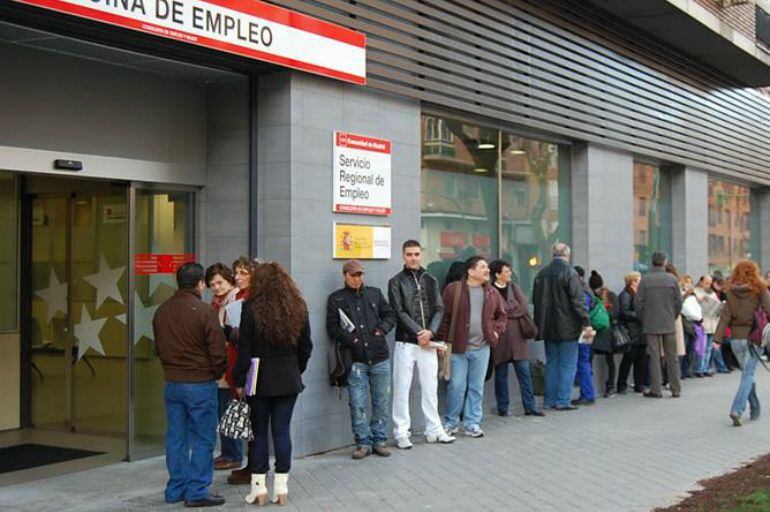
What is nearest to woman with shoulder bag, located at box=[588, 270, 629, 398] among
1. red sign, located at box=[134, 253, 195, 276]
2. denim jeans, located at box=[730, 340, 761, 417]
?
denim jeans, located at box=[730, 340, 761, 417]

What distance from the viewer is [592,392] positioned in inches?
504

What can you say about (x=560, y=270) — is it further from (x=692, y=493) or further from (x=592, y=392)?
(x=692, y=493)

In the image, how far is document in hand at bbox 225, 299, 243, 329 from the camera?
7934 millimetres

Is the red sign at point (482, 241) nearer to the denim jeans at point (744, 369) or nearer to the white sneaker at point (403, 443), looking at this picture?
the denim jeans at point (744, 369)

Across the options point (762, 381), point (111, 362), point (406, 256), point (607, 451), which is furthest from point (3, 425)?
point (762, 381)

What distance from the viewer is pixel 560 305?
1189 centimetres

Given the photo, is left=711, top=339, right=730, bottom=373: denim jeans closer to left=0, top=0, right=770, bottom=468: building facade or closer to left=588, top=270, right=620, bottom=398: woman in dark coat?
left=588, top=270, right=620, bottom=398: woman in dark coat

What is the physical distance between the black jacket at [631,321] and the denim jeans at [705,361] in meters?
2.94

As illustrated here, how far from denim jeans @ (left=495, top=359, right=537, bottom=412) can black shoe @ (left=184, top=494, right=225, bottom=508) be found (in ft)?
16.5

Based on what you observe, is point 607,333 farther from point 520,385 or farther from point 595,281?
point 520,385

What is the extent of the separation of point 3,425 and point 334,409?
11.8 ft

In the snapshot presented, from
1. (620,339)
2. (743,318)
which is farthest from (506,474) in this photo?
(620,339)

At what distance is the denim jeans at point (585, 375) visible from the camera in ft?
41.7

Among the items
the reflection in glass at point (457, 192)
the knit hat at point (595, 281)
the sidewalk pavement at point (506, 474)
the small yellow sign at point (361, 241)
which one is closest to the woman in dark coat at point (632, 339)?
the knit hat at point (595, 281)
